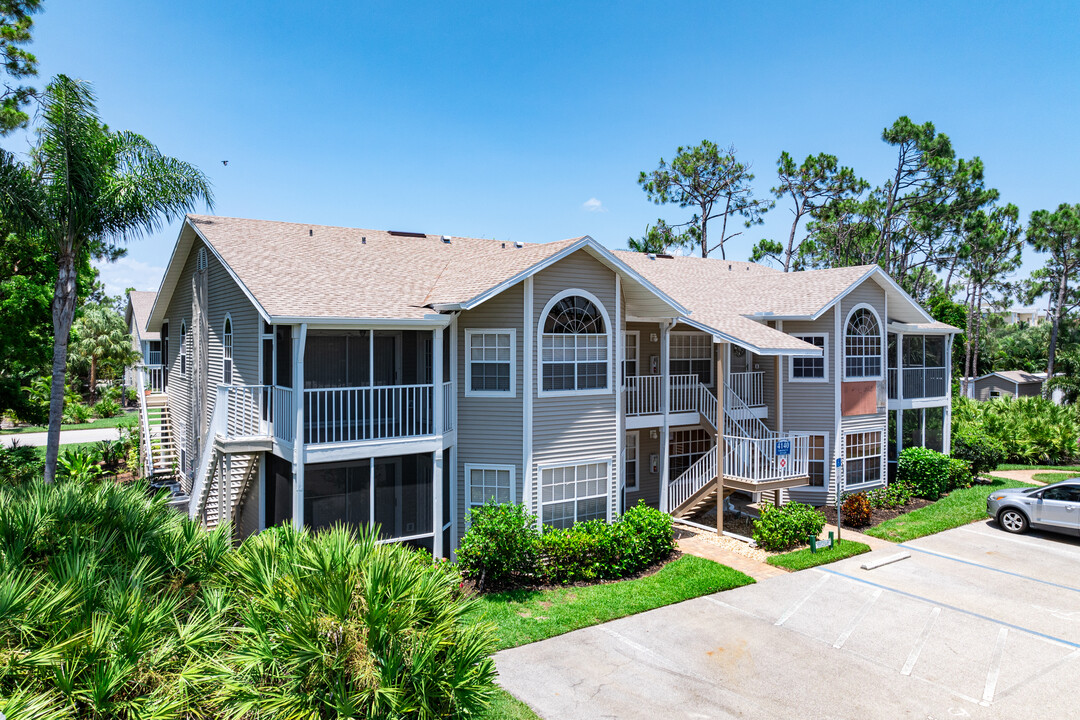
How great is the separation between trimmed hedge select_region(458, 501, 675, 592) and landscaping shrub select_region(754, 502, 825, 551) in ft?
9.13

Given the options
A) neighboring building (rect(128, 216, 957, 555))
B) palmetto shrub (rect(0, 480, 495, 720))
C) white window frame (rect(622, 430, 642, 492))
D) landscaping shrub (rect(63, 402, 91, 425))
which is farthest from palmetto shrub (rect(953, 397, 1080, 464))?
landscaping shrub (rect(63, 402, 91, 425))

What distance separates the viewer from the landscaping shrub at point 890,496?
1939cm

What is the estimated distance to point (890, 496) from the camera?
64.4ft

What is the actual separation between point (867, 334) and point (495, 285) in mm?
13919

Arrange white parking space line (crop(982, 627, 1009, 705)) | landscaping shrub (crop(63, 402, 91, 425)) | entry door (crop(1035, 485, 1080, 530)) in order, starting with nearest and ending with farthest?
1. white parking space line (crop(982, 627, 1009, 705))
2. entry door (crop(1035, 485, 1080, 530))
3. landscaping shrub (crop(63, 402, 91, 425))

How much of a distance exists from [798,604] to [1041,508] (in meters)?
9.65

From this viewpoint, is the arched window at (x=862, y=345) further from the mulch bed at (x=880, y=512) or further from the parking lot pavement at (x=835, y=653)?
the parking lot pavement at (x=835, y=653)

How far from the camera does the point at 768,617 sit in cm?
1184

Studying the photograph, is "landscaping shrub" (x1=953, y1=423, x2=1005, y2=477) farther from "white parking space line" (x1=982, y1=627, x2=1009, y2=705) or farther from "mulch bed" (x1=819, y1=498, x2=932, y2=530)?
"white parking space line" (x1=982, y1=627, x2=1009, y2=705)

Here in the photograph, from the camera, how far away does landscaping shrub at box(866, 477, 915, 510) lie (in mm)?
19391

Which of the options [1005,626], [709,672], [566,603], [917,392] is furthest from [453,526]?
[917,392]

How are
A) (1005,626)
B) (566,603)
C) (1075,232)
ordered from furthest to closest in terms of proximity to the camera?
(1075,232) → (566,603) → (1005,626)

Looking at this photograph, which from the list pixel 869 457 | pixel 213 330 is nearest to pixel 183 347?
pixel 213 330

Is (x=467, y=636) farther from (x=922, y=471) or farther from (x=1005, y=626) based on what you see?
(x=922, y=471)
